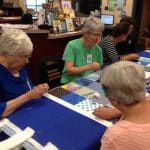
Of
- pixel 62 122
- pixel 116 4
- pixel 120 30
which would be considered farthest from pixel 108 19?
pixel 62 122

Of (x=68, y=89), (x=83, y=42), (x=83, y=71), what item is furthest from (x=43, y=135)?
(x=83, y=42)

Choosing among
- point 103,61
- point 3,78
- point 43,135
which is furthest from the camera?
point 103,61

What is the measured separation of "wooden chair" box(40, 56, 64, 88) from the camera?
7.69ft

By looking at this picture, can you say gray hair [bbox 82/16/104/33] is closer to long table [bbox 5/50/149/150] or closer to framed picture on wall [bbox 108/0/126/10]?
long table [bbox 5/50/149/150]

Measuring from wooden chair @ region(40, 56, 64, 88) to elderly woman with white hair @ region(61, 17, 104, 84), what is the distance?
0.10 meters

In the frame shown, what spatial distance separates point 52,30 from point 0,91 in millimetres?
2582

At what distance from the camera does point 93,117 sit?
1436 mm

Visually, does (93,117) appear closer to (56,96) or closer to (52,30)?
(56,96)

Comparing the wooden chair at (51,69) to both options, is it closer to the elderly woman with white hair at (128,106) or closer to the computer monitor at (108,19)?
the elderly woman with white hair at (128,106)

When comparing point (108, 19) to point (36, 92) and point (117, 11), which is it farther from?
point (36, 92)

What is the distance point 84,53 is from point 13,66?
2.95 feet

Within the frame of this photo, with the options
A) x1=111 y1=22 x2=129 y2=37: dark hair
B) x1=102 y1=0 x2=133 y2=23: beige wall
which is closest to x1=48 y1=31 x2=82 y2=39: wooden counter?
x1=111 y1=22 x2=129 y2=37: dark hair

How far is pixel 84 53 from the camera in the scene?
2.39 meters

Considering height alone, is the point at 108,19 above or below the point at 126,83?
below
